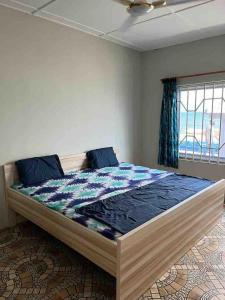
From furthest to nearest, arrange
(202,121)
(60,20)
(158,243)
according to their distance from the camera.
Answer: (202,121), (60,20), (158,243)

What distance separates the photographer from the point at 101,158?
3570 millimetres

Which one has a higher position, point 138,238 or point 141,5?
point 141,5

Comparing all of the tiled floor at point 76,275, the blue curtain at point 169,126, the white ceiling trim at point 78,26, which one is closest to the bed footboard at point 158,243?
the tiled floor at point 76,275

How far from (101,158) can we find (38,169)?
1036 mm

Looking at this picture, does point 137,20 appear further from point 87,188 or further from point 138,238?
point 138,238

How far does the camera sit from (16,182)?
2811mm

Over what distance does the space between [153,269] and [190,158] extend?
2.42 m

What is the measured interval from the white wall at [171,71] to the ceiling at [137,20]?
0.17m

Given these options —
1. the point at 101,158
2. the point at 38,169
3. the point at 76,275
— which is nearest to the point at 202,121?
the point at 101,158

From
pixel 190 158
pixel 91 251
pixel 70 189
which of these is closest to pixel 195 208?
pixel 91 251

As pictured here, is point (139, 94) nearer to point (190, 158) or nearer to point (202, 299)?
point (190, 158)

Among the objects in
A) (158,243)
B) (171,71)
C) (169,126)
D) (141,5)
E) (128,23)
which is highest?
(128,23)

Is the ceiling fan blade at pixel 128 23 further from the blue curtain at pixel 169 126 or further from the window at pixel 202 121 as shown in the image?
the window at pixel 202 121

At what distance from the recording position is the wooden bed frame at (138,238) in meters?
1.59
